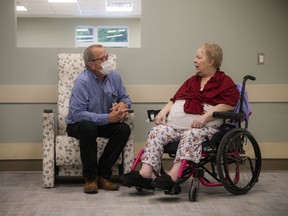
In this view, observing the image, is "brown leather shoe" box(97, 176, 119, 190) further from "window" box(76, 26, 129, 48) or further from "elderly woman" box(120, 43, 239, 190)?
"window" box(76, 26, 129, 48)

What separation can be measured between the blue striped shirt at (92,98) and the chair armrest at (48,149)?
154 millimetres

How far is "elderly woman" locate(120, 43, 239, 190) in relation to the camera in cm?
283

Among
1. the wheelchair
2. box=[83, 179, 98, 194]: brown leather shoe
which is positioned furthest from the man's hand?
box=[83, 179, 98, 194]: brown leather shoe

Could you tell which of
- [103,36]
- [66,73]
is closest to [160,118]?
[66,73]

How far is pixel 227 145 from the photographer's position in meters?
2.86

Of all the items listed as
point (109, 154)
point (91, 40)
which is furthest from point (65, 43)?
point (109, 154)

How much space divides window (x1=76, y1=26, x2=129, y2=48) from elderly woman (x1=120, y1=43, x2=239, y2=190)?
8.32 m

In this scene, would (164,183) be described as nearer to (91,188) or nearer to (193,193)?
(193,193)

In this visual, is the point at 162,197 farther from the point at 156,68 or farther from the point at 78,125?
the point at 156,68

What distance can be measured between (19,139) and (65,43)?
8211 mm

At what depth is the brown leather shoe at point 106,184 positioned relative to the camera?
312cm

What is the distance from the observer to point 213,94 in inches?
120

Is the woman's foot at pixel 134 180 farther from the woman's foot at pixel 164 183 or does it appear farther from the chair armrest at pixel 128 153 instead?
the chair armrest at pixel 128 153

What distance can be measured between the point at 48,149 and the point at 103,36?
8.57m
